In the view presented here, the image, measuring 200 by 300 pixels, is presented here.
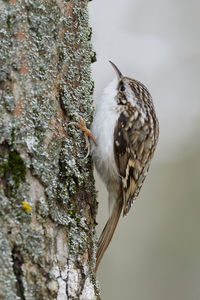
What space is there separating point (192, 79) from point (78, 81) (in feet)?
12.0

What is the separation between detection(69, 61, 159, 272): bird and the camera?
229 cm

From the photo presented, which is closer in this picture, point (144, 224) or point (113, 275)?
point (113, 275)

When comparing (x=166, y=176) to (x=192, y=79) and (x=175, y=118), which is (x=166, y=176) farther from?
(x=192, y=79)

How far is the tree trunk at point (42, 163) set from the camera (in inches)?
55.6

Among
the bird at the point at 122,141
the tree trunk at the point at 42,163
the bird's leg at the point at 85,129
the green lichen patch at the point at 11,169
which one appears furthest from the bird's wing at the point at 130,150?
the green lichen patch at the point at 11,169

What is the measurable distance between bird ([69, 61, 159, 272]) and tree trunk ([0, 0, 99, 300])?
0.43 metres

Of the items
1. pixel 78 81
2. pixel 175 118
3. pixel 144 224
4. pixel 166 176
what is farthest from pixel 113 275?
pixel 78 81

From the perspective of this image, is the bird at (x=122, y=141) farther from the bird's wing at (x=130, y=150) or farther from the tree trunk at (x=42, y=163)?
the tree trunk at (x=42, y=163)

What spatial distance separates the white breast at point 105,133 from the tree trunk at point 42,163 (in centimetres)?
37

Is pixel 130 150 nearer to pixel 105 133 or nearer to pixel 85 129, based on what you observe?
pixel 105 133

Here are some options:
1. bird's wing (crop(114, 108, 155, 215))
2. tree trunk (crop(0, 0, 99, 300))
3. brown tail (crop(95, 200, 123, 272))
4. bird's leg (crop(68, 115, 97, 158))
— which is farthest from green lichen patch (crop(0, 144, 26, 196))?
bird's wing (crop(114, 108, 155, 215))

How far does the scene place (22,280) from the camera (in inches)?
54.0

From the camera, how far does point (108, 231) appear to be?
2283mm

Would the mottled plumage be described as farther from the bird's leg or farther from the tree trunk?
the tree trunk
